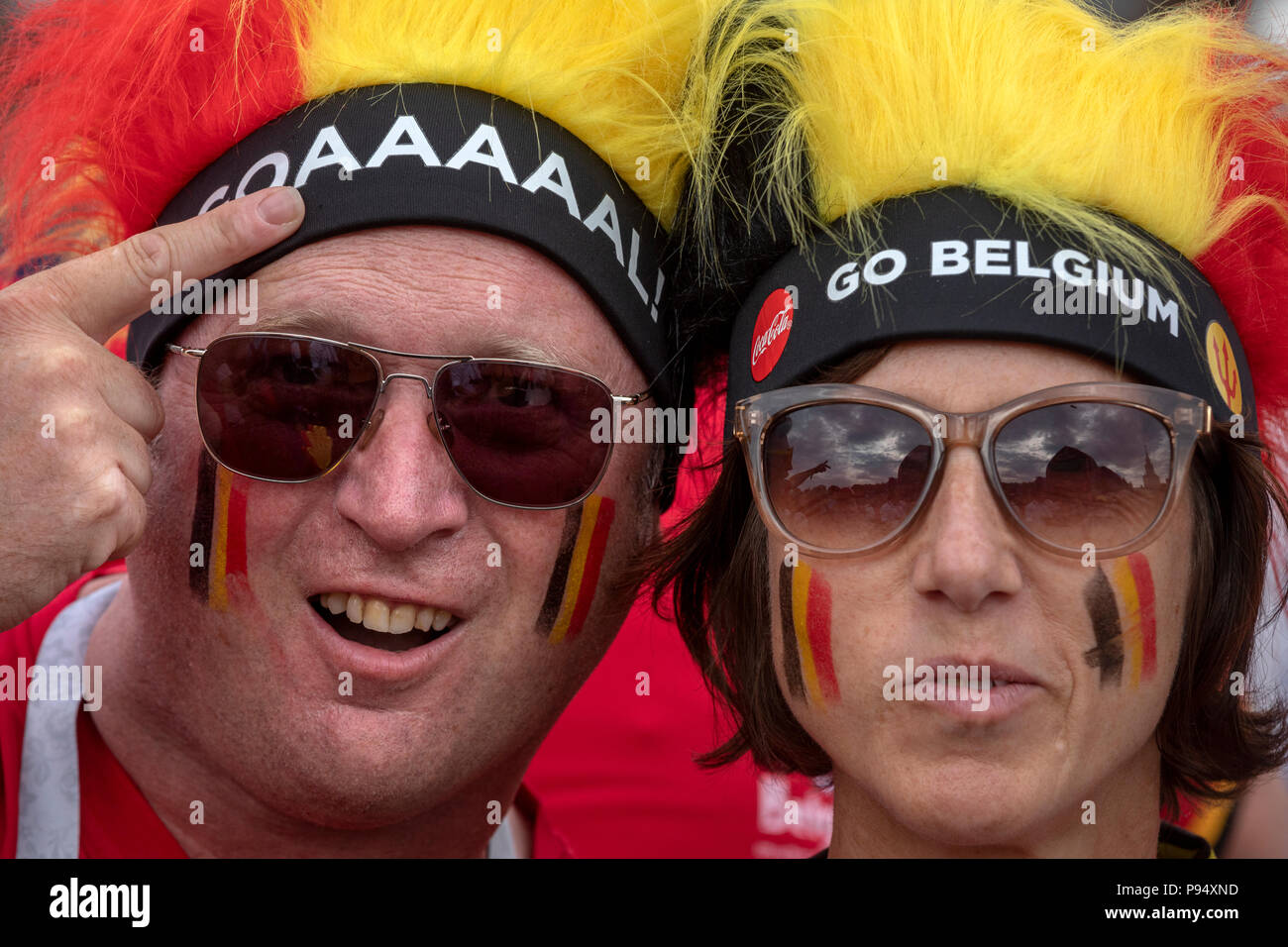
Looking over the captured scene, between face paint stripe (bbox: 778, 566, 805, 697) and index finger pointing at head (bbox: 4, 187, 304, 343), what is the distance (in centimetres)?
110

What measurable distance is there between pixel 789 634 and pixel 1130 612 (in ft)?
1.79

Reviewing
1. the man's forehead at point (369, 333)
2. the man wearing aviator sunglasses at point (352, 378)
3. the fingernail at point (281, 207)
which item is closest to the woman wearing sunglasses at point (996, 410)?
the man wearing aviator sunglasses at point (352, 378)

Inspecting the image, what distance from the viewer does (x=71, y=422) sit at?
7.04 ft

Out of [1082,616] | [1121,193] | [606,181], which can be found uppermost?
[606,181]

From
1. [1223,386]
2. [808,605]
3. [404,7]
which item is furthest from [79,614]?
[1223,386]

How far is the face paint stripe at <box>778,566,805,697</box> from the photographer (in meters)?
2.19

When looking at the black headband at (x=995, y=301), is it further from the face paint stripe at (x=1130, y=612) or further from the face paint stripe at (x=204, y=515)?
the face paint stripe at (x=204, y=515)

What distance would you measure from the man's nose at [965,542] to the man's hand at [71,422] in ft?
4.29

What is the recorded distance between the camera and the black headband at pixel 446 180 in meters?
2.40

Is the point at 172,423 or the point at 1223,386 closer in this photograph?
the point at 1223,386

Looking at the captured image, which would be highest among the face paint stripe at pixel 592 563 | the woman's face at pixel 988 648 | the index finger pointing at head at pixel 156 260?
the index finger pointing at head at pixel 156 260

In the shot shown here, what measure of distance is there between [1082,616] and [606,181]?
122 centimetres

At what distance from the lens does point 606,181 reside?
2555 mm
